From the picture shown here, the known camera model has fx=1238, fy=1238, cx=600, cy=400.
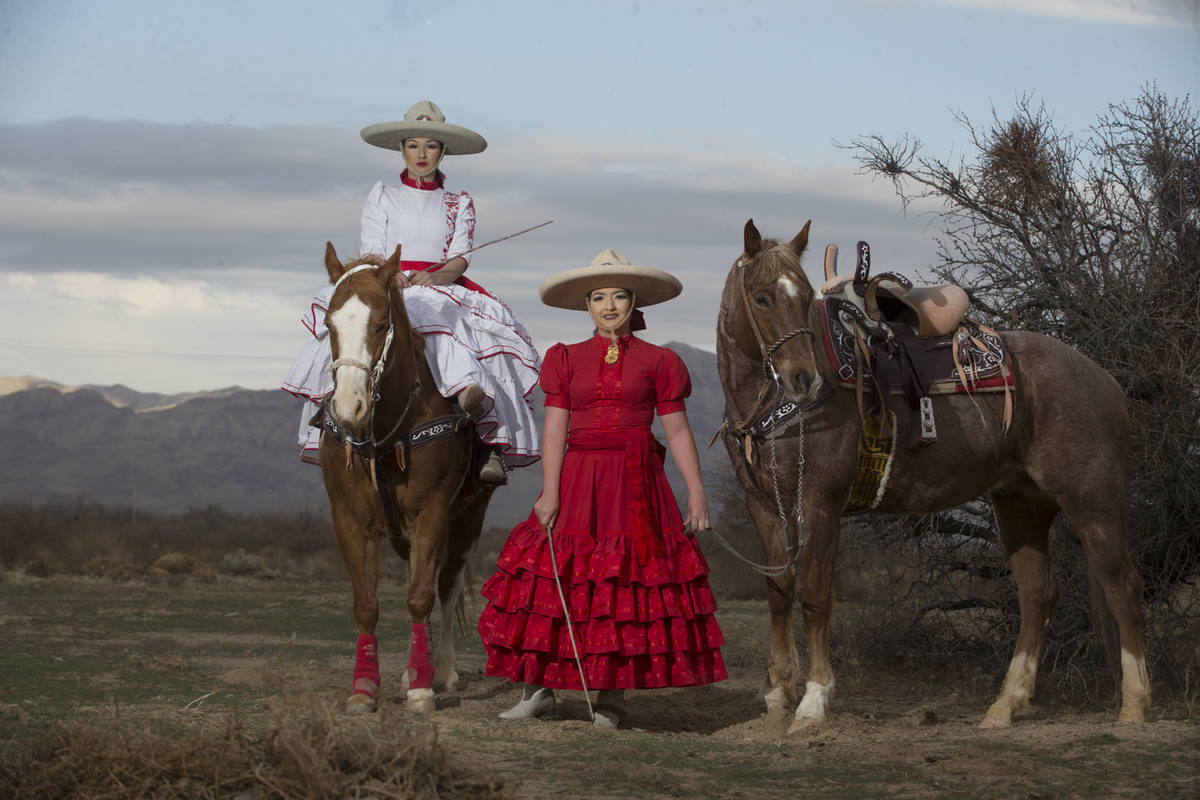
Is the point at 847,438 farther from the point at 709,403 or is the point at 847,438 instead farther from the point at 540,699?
the point at 709,403

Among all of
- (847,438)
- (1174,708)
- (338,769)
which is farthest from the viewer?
(1174,708)

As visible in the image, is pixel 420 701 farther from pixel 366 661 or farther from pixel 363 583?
pixel 363 583

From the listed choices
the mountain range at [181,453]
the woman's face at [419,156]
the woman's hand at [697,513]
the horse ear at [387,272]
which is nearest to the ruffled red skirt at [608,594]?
the woman's hand at [697,513]

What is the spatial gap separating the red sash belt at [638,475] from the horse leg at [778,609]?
0.54 metres

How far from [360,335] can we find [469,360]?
1.09 metres

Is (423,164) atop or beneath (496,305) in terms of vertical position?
atop

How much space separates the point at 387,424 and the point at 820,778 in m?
3.10

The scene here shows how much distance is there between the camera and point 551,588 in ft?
22.0

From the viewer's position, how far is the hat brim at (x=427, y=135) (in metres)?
8.20

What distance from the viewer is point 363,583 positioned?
276 inches

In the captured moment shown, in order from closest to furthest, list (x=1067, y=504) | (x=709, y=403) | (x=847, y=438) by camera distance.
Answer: (x=847, y=438) < (x=1067, y=504) < (x=709, y=403)

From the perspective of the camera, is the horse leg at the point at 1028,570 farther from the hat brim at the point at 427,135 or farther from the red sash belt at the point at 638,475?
the hat brim at the point at 427,135

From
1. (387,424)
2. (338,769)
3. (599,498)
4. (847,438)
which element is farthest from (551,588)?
(338,769)

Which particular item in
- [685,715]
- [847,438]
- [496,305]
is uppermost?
[496,305]
